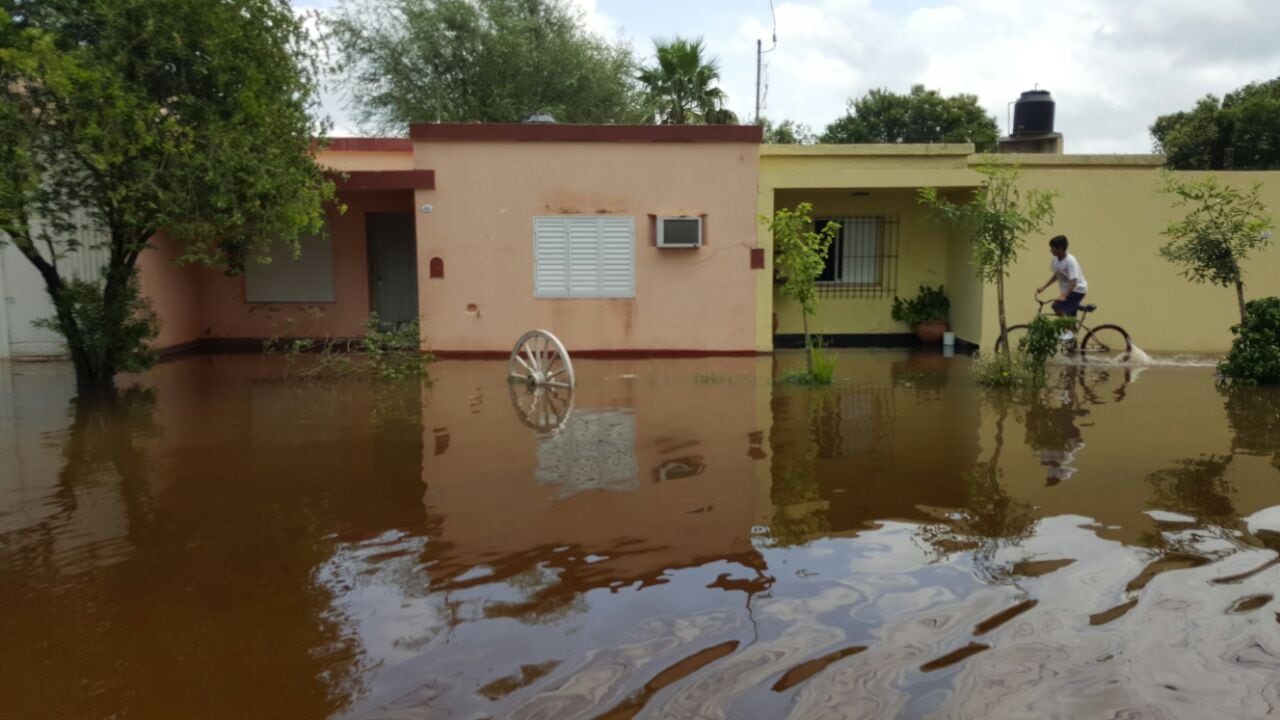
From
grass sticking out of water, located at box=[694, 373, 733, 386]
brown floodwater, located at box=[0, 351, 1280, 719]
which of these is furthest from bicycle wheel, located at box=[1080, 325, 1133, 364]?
grass sticking out of water, located at box=[694, 373, 733, 386]

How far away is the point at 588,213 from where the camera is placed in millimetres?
12742

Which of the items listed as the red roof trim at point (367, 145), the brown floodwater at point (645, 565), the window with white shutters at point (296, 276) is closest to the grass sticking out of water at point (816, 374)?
the brown floodwater at point (645, 565)

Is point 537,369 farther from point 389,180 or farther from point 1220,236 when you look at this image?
point 1220,236

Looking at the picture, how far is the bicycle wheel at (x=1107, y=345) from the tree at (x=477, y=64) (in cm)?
1351

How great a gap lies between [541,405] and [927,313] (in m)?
7.75

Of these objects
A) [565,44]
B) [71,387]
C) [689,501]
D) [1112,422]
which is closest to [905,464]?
[689,501]

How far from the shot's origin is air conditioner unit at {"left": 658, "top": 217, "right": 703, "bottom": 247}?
12570mm

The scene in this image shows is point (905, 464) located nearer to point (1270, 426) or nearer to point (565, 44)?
point (1270, 426)

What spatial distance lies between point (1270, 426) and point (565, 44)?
1880cm

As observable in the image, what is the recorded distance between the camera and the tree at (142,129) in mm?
7926

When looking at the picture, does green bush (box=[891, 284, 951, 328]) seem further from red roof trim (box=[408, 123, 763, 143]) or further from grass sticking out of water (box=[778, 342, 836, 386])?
grass sticking out of water (box=[778, 342, 836, 386])

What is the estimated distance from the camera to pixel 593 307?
Answer: 42.1 feet

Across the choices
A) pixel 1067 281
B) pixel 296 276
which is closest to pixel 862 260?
pixel 1067 281

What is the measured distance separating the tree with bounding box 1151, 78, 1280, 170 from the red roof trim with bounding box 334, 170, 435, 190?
845 inches
